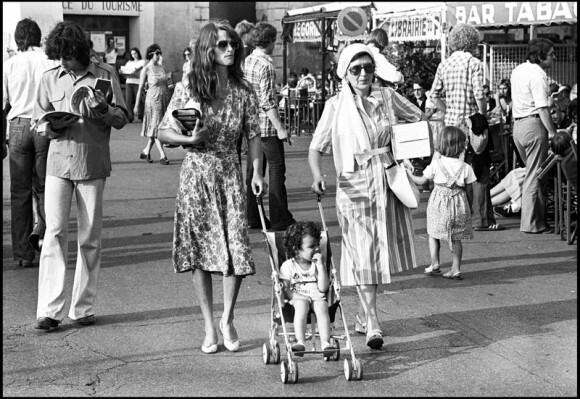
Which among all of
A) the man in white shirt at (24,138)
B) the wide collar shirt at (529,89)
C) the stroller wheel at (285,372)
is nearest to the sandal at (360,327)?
the stroller wheel at (285,372)

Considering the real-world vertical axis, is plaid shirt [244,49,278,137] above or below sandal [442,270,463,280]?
above

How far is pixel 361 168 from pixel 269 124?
12.8ft

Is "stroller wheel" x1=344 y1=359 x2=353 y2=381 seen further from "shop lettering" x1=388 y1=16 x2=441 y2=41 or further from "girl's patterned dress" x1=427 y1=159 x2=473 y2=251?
"shop lettering" x1=388 y1=16 x2=441 y2=41

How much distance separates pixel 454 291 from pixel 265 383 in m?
2.90

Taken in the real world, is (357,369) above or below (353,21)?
below

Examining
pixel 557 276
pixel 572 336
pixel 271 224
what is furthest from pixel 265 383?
pixel 271 224

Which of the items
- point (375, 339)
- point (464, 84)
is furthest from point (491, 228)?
point (375, 339)

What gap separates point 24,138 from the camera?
9.38 metres

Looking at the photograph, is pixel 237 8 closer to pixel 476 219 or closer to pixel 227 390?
pixel 476 219

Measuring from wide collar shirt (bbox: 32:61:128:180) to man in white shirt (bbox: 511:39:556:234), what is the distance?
522 cm

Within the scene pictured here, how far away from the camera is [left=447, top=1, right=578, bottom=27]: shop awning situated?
47.1ft

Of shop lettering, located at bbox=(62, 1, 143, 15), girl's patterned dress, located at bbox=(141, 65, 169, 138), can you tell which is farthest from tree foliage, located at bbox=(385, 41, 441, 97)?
shop lettering, located at bbox=(62, 1, 143, 15)

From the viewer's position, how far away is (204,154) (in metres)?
6.57

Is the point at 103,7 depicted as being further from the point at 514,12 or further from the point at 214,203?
the point at 214,203
